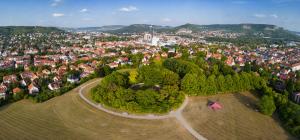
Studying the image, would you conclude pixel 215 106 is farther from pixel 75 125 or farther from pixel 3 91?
pixel 3 91

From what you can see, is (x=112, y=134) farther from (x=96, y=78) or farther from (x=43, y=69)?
(x=43, y=69)

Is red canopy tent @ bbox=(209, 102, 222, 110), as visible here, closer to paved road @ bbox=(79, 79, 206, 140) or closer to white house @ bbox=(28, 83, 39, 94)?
paved road @ bbox=(79, 79, 206, 140)

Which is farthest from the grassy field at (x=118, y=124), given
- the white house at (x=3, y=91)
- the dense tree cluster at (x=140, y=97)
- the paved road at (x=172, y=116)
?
the white house at (x=3, y=91)

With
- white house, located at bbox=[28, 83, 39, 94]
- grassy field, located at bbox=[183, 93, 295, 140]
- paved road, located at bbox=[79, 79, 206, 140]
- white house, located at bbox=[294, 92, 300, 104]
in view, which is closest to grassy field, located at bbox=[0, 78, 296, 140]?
grassy field, located at bbox=[183, 93, 295, 140]

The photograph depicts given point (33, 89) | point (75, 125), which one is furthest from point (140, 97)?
point (33, 89)

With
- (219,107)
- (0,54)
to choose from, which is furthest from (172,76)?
(0,54)

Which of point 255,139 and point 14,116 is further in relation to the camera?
point 14,116

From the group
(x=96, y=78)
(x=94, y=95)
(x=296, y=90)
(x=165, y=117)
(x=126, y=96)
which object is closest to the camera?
(x=165, y=117)

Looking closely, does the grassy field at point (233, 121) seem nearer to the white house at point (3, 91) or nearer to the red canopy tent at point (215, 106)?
the red canopy tent at point (215, 106)
